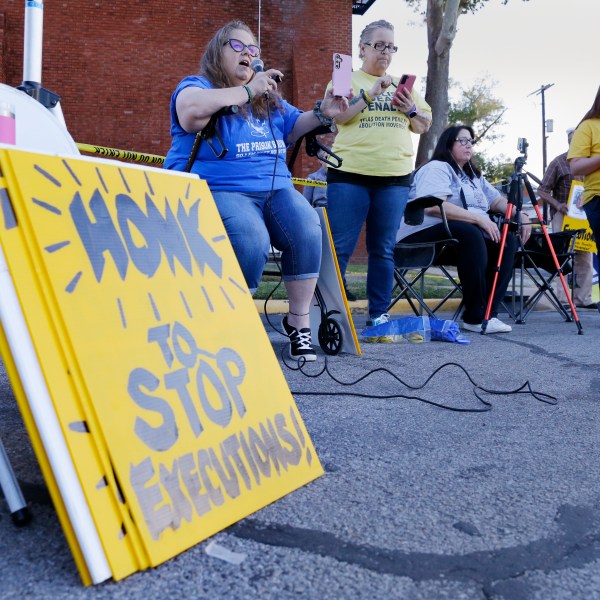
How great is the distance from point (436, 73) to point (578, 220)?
772cm

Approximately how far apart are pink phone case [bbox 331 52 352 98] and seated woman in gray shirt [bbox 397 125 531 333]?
203 cm

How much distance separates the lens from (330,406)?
102 inches

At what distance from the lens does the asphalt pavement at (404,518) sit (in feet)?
4.01

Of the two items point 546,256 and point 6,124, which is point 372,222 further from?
point 6,124

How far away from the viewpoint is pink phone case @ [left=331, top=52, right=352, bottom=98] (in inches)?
129

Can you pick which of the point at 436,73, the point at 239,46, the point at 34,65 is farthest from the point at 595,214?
the point at 436,73

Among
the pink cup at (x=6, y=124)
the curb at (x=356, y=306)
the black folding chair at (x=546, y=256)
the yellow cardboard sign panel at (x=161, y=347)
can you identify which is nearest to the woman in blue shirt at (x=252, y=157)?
the yellow cardboard sign panel at (x=161, y=347)

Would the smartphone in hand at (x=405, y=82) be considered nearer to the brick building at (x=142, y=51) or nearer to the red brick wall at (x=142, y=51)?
the brick building at (x=142, y=51)

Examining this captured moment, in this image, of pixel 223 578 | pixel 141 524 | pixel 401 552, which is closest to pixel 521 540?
pixel 401 552

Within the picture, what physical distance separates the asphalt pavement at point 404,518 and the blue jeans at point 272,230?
71 centimetres

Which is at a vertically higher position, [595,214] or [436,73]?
[436,73]

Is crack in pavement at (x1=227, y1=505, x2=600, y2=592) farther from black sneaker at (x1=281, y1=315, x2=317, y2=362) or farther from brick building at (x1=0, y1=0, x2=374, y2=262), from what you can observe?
brick building at (x1=0, y1=0, x2=374, y2=262)

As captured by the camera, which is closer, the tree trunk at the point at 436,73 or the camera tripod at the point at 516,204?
the camera tripod at the point at 516,204

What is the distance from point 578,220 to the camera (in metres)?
7.11
